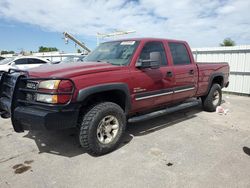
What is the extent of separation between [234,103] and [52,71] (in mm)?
6715

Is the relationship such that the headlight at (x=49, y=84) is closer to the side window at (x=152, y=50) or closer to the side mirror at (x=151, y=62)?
the side mirror at (x=151, y=62)

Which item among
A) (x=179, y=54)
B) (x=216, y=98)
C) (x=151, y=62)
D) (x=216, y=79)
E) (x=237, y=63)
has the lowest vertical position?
(x=216, y=98)

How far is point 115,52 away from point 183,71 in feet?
5.36

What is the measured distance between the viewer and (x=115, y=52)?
430 centimetres

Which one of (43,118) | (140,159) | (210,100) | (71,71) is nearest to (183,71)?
(210,100)

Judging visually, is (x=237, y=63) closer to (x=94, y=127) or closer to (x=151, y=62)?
(x=151, y=62)

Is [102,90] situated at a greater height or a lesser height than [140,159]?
greater

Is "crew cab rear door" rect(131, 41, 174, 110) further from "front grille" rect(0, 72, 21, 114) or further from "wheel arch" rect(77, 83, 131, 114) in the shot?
"front grille" rect(0, 72, 21, 114)

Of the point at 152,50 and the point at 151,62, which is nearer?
the point at 151,62

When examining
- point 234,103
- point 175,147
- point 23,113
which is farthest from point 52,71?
point 234,103

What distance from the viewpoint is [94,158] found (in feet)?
11.3

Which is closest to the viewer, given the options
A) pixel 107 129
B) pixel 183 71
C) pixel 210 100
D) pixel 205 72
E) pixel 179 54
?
pixel 107 129

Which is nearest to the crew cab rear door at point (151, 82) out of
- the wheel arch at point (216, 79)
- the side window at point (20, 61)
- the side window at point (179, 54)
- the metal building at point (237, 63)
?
the side window at point (179, 54)

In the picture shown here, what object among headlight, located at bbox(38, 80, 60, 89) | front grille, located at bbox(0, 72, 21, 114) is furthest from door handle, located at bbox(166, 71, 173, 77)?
front grille, located at bbox(0, 72, 21, 114)
